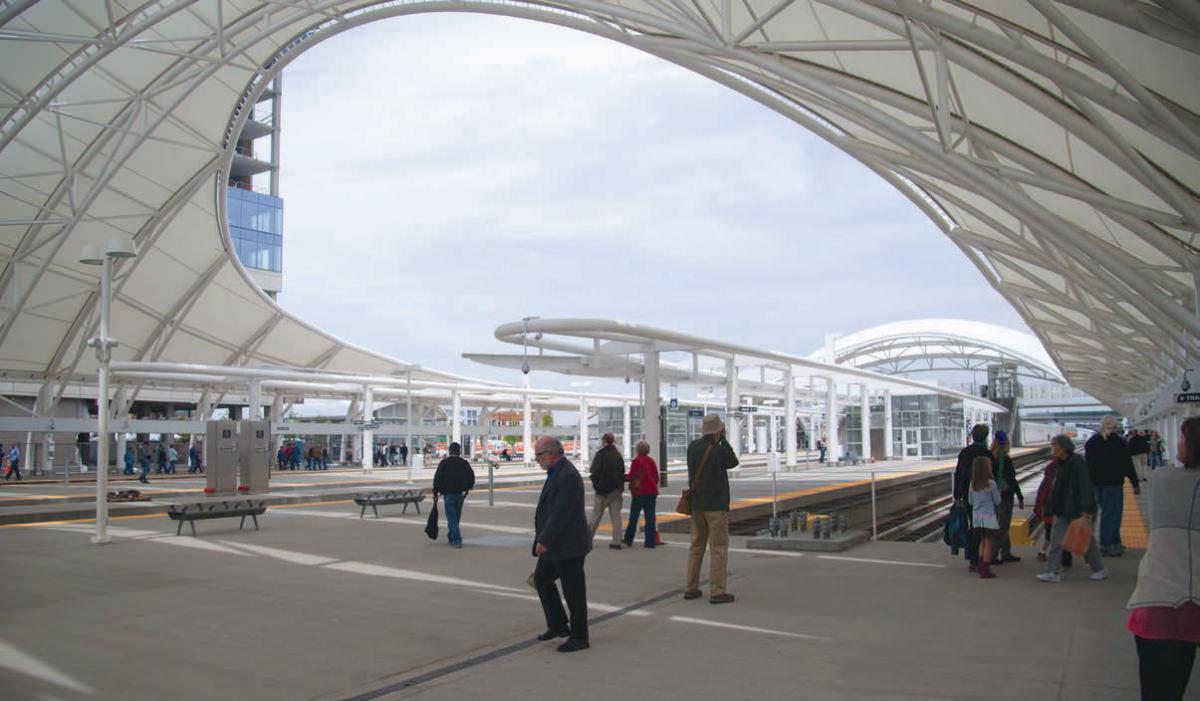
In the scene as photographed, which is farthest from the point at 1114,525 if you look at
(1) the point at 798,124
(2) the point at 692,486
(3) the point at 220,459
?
(3) the point at 220,459

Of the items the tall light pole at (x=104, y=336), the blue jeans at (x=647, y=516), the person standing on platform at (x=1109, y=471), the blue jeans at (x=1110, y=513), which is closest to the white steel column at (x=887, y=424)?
the blue jeans at (x=1110, y=513)

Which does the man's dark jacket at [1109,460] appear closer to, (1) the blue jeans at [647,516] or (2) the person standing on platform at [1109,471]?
(2) the person standing on platform at [1109,471]

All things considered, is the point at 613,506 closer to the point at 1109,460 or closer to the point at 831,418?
the point at 1109,460

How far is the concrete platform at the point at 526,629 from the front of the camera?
5.68 metres

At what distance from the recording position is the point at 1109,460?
11.0 meters

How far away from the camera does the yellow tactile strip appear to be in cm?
1349

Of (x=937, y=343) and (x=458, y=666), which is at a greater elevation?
(x=937, y=343)

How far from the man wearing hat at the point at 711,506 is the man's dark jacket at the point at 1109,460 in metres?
5.39

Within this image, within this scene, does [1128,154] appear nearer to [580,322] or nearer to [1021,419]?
[580,322]

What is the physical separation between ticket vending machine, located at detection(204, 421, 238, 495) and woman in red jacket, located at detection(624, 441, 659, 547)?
15.4 metres

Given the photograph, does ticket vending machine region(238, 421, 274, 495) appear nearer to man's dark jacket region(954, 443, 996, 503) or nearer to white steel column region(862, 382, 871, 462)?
man's dark jacket region(954, 443, 996, 503)

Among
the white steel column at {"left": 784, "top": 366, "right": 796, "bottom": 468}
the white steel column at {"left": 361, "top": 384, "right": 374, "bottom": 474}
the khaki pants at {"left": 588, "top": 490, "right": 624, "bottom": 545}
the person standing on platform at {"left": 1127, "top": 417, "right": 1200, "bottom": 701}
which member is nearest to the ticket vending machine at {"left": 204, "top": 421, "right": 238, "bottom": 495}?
the khaki pants at {"left": 588, "top": 490, "right": 624, "bottom": 545}

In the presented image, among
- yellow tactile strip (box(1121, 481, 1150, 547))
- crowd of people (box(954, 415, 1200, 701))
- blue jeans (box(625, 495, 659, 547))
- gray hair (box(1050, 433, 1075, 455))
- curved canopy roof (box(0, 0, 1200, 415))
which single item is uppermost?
curved canopy roof (box(0, 0, 1200, 415))

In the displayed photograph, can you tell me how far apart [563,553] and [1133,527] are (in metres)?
13.8
